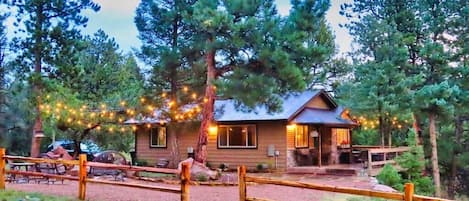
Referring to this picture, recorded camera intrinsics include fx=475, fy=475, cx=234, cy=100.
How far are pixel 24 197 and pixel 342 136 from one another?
15786 millimetres

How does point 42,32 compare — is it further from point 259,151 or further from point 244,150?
point 259,151

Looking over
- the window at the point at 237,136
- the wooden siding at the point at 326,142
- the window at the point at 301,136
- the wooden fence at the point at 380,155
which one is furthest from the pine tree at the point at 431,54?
the window at the point at 237,136

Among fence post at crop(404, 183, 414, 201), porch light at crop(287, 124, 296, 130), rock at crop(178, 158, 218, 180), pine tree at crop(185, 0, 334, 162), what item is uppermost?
pine tree at crop(185, 0, 334, 162)

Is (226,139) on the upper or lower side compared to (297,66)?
lower

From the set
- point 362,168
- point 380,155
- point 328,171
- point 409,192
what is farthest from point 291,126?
point 409,192

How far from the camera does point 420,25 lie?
19531 millimetres

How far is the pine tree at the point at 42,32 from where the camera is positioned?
47.8 feet

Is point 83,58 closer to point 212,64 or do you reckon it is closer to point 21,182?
point 212,64

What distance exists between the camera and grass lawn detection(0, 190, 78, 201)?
28.9 ft

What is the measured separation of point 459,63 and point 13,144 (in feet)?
66.4

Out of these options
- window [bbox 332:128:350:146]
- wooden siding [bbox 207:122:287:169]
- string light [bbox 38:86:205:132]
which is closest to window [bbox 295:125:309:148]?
wooden siding [bbox 207:122:287:169]

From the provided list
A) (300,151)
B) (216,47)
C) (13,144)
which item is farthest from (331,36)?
(13,144)

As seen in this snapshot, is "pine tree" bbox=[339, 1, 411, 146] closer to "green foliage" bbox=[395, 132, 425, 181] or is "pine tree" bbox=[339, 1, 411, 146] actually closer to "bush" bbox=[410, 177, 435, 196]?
"green foliage" bbox=[395, 132, 425, 181]

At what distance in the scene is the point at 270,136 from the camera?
61.2 ft
